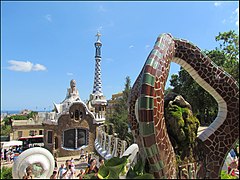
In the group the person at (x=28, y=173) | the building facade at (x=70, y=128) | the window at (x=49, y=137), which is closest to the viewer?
the person at (x=28, y=173)

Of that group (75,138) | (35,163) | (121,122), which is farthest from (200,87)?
(35,163)

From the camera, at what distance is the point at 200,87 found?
23781 mm

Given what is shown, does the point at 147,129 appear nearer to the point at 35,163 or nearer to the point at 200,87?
the point at 35,163

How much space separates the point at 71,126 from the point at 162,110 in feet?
54.7

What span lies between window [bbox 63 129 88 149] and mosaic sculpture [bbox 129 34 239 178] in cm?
1518

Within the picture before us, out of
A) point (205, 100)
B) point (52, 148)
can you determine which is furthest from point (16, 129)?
point (205, 100)

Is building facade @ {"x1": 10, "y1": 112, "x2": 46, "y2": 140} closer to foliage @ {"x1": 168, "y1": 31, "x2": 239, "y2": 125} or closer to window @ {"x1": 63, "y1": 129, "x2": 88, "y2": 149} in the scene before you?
window @ {"x1": 63, "y1": 129, "x2": 88, "y2": 149}

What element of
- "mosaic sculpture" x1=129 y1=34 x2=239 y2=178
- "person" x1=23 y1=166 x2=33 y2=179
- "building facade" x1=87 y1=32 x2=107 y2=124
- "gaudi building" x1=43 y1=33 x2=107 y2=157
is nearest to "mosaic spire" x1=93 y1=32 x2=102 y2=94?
"building facade" x1=87 y1=32 x2=107 y2=124

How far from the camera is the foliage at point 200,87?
68.4 ft

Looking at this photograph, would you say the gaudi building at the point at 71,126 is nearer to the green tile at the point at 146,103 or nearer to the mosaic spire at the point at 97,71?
the mosaic spire at the point at 97,71

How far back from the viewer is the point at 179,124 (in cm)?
482

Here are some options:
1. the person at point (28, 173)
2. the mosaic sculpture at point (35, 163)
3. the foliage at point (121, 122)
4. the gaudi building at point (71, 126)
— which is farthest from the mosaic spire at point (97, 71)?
the person at point (28, 173)

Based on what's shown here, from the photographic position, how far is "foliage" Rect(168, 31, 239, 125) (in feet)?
68.4

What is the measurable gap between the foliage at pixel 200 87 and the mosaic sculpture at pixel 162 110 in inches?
585
